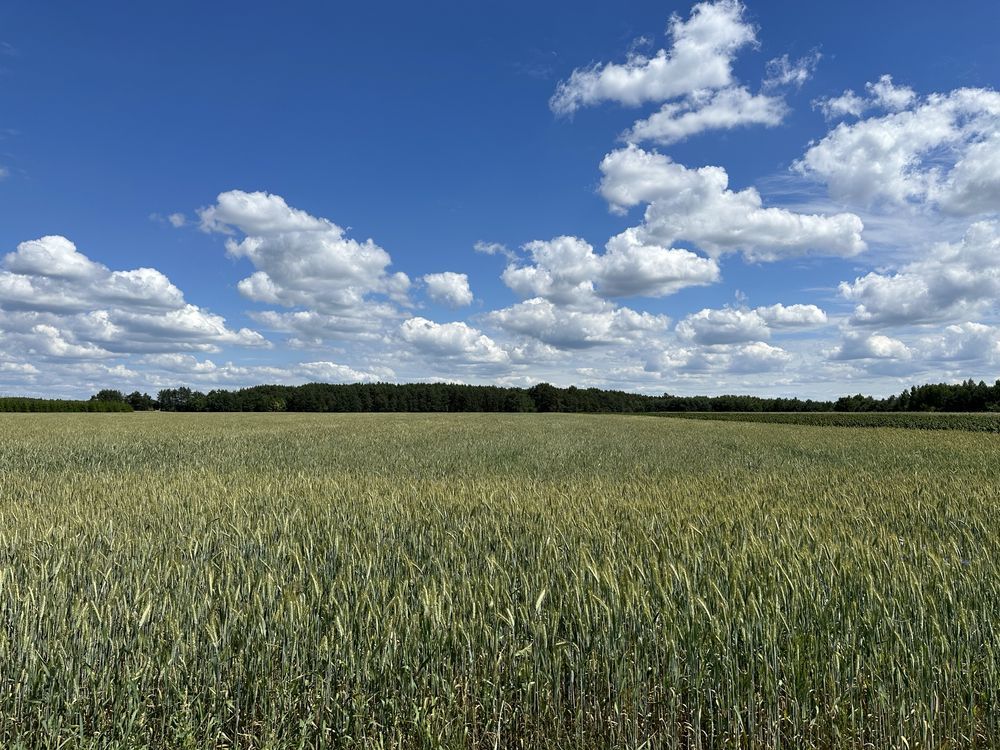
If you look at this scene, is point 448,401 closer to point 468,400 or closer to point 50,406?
point 468,400

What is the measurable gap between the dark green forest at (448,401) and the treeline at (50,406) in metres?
0.10

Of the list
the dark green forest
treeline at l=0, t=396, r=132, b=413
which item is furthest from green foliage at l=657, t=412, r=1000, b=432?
treeline at l=0, t=396, r=132, b=413

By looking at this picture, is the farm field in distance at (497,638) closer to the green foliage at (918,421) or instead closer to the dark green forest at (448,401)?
the green foliage at (918,421)

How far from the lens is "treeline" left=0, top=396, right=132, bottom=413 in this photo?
7862 centimetres

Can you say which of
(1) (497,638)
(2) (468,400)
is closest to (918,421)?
(1) (497,638)

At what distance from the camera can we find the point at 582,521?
6.04 m

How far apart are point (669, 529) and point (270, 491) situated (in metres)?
6.11

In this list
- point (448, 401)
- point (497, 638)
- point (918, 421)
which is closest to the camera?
point (497, 638)

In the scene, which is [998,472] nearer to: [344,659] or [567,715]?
[567,715]

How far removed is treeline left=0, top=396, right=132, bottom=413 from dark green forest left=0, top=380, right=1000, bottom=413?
0.10 metres

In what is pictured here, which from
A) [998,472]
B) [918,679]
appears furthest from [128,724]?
[998,472]

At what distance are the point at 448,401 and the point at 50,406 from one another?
66979mm

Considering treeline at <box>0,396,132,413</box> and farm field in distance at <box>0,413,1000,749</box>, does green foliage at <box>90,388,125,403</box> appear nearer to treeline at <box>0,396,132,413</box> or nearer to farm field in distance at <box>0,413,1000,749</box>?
treeline at <box>0,396,132,413</box>

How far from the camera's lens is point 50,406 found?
8069 cm
